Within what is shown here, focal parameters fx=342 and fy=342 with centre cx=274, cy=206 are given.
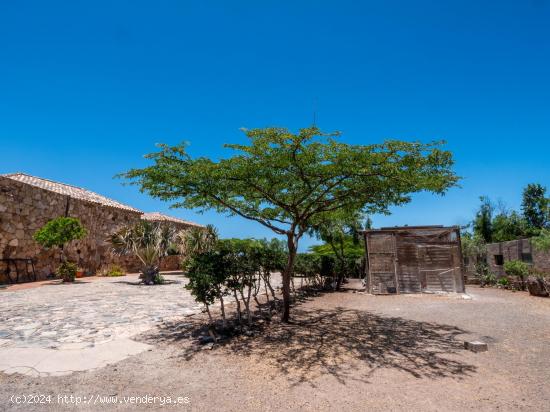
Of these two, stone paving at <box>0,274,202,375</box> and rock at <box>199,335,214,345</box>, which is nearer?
stone paving at <box>0,274,202,375</box>

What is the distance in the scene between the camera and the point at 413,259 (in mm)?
16047

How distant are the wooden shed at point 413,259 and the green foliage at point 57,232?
48.9 feet

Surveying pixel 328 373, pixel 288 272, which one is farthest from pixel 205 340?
pixel 328 373

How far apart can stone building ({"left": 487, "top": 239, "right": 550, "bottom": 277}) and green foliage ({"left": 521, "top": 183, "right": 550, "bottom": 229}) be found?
1300cm

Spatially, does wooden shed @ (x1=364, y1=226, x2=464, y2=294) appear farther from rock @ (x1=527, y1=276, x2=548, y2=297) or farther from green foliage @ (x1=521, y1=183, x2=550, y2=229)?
green foliage @ (x1=521, y1=183, x2=550, y2=229)

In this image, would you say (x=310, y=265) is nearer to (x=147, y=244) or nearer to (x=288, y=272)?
(x=288, y=272)

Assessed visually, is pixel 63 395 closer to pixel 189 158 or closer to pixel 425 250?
pixel 189 158

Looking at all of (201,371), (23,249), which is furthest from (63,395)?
(23,249)

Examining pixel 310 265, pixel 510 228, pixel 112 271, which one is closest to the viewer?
pixel 310 265

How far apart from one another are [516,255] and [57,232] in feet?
80.5

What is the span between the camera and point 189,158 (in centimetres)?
746

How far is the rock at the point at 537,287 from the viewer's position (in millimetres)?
14750

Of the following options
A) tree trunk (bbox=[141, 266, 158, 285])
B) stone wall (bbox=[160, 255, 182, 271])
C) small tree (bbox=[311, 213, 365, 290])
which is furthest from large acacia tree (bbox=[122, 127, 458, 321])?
stone wall (bbox=[160, 255, 182, 271])

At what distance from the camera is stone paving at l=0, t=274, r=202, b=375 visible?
592cm
